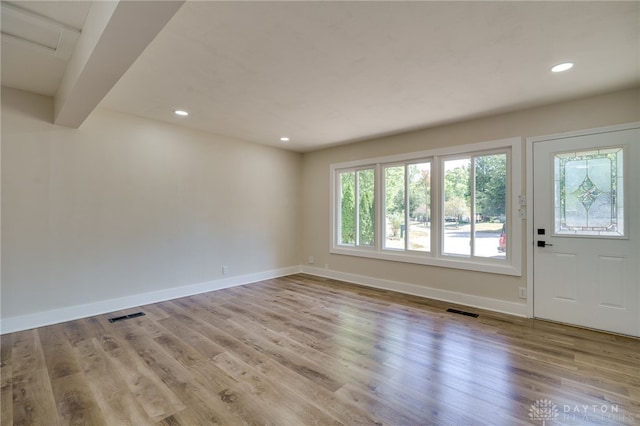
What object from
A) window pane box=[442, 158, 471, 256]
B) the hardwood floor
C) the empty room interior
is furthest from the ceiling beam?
window pane box=[442, 158, 471, 256]

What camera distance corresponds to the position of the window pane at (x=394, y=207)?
16.1 feet

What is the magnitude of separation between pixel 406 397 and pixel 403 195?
339 centimetres

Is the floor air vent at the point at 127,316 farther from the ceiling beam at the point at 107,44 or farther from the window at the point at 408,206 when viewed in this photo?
the window at the point at 408,206

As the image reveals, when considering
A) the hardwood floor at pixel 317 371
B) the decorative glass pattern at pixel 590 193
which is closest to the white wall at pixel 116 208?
the hardwood floor at pixel 317 371

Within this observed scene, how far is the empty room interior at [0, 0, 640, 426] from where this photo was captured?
1.95 meters

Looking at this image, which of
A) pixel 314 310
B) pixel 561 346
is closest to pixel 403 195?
pixel 314 310

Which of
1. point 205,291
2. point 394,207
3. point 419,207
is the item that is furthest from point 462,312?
point 205,291

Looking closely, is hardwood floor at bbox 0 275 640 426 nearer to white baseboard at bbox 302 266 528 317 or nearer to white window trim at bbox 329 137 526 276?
white baseboard at bbox 302 266 528 317

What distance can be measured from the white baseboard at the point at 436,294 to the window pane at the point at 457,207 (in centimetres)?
63

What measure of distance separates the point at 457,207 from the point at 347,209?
6.94 feet

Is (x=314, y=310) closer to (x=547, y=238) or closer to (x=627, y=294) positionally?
(x=547, y=238)

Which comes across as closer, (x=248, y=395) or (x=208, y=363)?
(x=248, y=395)

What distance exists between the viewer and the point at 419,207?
4684 millimetres

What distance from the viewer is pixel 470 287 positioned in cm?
403
